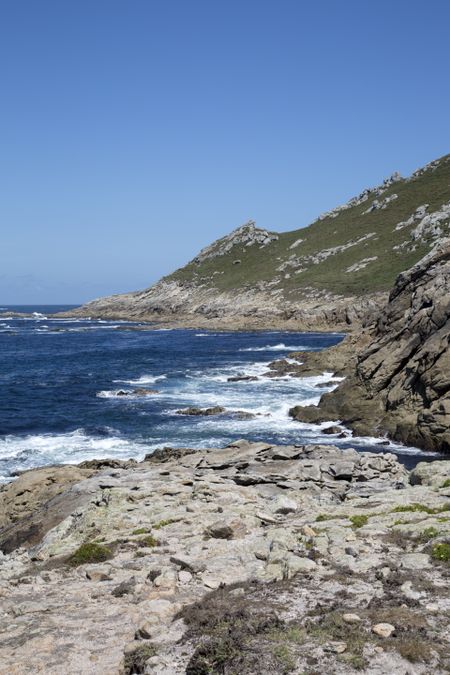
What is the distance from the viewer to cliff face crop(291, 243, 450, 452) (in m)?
39.4

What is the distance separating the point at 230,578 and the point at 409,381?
3331 centimetres

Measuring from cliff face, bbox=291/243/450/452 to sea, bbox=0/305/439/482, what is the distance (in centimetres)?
175

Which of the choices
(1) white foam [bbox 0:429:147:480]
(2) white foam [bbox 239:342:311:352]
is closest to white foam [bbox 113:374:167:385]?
(1) white foam [bbox 0:429:147:480]

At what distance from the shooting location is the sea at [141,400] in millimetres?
42031

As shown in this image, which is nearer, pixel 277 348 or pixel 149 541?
pixel 149 541

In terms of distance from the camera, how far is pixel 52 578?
1512 centimetres

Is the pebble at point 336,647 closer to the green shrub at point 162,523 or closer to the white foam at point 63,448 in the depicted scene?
the green shrub at point 162,523

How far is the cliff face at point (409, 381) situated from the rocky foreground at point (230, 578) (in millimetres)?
15250

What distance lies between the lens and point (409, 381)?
43625 mm

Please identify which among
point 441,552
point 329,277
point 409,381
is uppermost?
point 329,277

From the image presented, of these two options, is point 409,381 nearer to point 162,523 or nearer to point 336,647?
point 162,523

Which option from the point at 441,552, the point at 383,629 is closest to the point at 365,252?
the point at 441,552

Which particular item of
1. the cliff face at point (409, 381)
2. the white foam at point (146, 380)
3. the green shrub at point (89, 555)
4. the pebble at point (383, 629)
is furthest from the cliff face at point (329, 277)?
the pebble at point (383, 629)

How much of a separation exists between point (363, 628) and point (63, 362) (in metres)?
82.1
